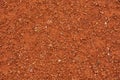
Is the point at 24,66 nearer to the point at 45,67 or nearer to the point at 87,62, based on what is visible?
the point at 45,67

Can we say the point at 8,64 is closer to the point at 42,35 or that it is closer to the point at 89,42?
the point at 42,35

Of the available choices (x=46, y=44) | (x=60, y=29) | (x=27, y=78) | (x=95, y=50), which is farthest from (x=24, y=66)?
(x=95, y=50)

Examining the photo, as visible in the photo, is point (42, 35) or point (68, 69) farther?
point (42, 35)

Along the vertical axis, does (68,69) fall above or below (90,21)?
below

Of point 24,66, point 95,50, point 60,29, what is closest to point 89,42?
point 95,50

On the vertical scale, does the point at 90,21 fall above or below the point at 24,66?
above

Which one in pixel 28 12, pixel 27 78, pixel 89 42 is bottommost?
pixel 27 78
